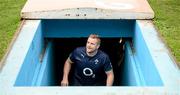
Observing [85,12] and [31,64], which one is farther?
[85,12]

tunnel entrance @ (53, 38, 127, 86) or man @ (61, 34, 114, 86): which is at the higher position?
man @ (61, 34, 114, 86)

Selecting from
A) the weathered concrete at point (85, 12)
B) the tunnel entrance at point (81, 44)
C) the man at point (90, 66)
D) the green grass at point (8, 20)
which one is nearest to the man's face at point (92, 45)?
the man at point (90, 66)

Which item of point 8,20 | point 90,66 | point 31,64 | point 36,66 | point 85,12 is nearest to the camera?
point 31,64

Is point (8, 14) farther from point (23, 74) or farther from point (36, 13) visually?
point (23, 74)

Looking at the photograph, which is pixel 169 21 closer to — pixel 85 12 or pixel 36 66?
pixel 85 12

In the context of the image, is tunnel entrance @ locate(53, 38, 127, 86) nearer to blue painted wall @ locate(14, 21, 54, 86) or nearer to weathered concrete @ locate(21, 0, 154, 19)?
blue painted wall @ locate(14, 21, 54, 86)

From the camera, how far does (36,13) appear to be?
563 cm

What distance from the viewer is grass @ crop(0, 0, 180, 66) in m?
8.24

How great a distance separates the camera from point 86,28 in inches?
243

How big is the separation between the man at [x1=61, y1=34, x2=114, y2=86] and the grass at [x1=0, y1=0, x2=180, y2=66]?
6.94ft

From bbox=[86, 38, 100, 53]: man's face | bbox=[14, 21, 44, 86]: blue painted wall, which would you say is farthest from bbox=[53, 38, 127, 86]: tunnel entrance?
bbox=[86, 38, 100, 53]: man's face

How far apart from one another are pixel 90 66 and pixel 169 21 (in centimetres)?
435

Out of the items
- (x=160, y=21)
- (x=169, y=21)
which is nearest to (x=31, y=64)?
(x=160, y=21)

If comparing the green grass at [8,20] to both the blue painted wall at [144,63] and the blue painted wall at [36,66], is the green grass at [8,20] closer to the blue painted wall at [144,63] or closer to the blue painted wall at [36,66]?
the blue painted wall at [36,66]
